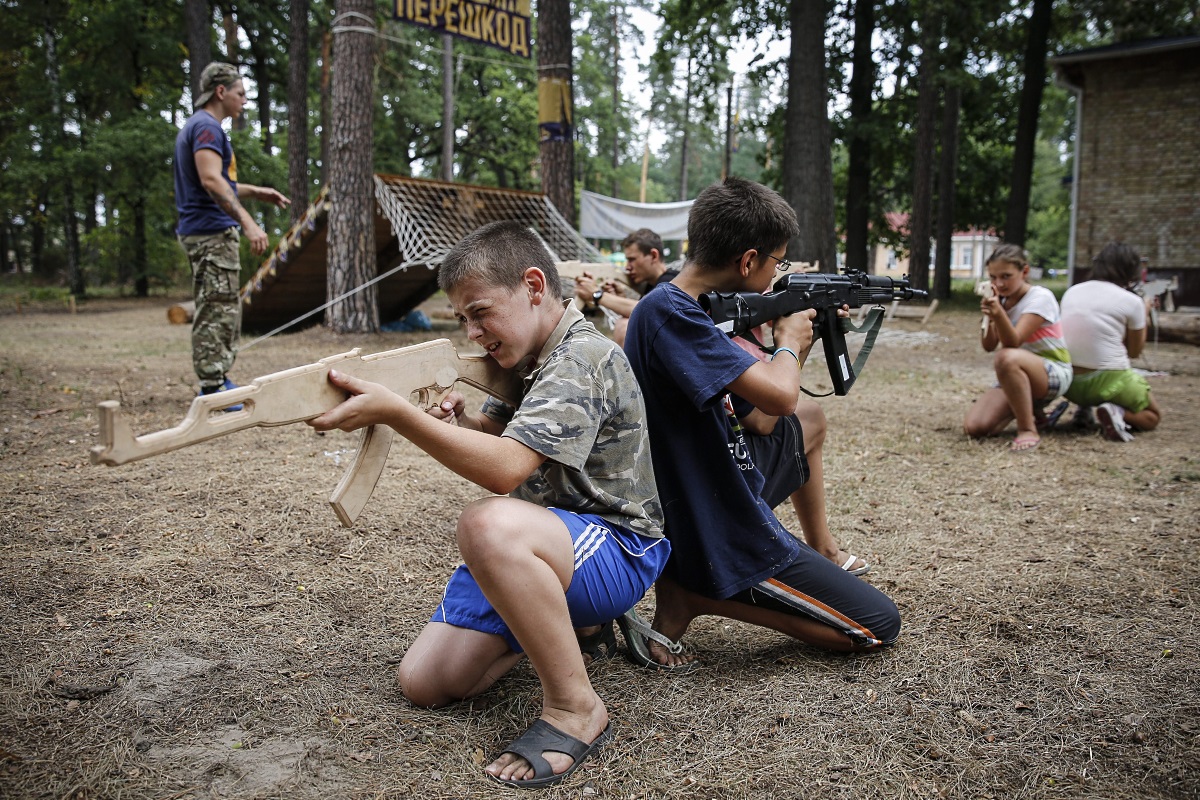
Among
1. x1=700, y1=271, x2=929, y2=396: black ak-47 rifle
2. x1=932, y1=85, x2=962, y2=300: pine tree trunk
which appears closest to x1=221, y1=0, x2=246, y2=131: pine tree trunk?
x1=932, y1=85, x2=962, y2=300: pine tree trunk

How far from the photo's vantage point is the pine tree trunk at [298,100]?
16.3 m

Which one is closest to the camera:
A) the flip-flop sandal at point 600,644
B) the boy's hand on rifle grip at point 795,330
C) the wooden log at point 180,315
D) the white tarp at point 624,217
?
the flip-flop sandal at point 600,644

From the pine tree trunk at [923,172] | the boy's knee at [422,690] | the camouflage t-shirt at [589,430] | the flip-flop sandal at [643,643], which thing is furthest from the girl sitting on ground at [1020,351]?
the pine tree trunk at [923,172]

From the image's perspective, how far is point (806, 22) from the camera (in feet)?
36.9

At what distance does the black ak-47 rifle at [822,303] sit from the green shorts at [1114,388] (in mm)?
3029

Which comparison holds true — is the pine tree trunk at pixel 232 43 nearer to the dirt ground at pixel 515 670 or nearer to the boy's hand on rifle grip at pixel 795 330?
the dirt ground at pixel 515 670

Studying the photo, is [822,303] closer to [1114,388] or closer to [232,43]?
[1114,388]

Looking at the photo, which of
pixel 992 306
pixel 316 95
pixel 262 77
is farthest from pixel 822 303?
pixel 316 95

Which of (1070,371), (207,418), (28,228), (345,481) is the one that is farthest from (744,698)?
(28,228)

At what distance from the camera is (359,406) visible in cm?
192

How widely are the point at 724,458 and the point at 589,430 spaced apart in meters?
0.57

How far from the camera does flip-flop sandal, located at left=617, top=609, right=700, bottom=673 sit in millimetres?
2582

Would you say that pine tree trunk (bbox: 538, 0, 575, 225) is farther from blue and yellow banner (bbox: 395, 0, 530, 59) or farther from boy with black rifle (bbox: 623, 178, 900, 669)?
boy with black rifle (bbox: 623, 178, 900, 669)

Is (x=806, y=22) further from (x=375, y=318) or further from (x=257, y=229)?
(x=257, y=229)
